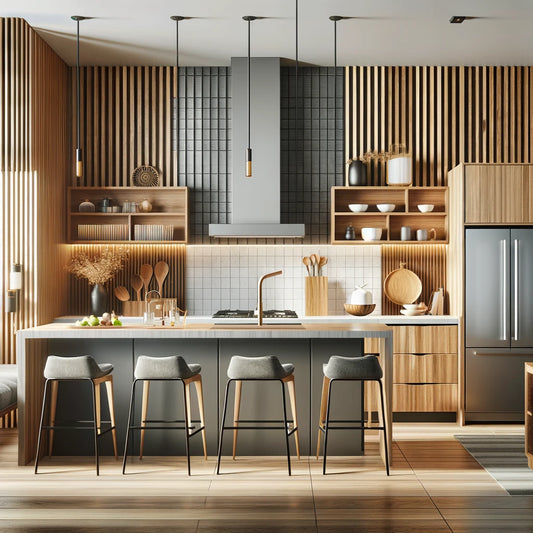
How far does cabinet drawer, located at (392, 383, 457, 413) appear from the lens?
21.1 ft

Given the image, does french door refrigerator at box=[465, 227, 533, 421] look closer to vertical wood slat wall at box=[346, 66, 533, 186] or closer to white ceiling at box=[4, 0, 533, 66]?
vertical wood slat wall at box=[346, 66, 533, 186]

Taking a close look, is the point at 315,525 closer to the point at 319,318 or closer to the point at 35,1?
the point at 319,318

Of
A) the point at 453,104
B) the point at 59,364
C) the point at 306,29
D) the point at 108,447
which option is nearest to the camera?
the point at 59,364

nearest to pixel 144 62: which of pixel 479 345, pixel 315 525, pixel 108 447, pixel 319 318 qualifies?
pixel 319 318

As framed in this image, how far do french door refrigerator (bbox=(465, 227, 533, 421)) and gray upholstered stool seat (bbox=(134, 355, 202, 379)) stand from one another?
9.96 ft

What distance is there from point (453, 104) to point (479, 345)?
8.45ft

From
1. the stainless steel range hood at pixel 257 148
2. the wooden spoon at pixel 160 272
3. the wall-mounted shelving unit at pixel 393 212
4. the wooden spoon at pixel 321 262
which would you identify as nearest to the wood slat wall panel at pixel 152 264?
the wooden spoon at pixel 160 272

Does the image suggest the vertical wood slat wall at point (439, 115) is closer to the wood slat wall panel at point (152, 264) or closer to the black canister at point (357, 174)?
the black canister at point (357, 174)

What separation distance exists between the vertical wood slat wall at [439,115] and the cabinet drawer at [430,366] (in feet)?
6.07

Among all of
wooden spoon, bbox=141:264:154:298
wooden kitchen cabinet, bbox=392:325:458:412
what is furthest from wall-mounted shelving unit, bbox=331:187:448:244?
wooden spoon, bbox=141:264:154:298

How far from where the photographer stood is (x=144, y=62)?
695 centimetres

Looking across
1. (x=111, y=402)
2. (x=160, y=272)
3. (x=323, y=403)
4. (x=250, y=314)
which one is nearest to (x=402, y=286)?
(x=250, y=314)

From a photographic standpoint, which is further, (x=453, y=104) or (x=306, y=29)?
(x=453, y=104)

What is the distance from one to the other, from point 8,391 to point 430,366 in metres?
3.80
